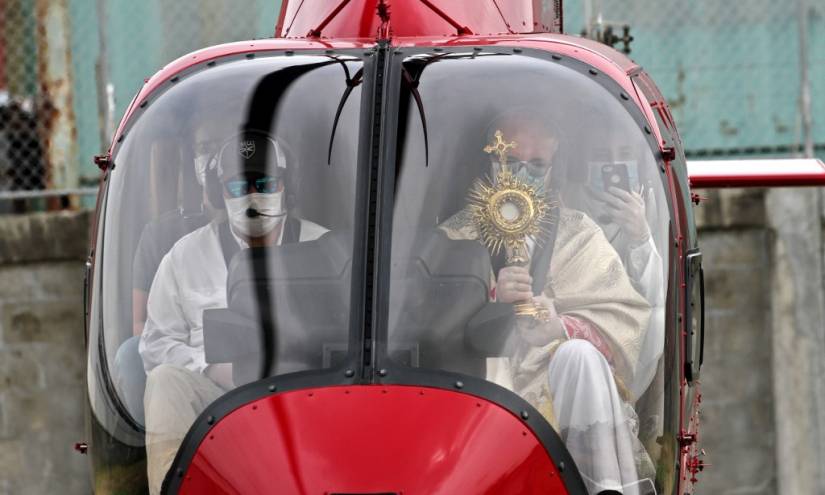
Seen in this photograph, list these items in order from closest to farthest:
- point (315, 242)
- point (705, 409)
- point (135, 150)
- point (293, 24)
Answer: point (315, 242) < point (135, 150) < point (293, 24) < point (705, 409)

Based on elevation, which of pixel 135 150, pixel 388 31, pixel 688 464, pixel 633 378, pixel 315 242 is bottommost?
pixel 688 464

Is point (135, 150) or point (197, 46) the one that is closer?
point (135, 150)

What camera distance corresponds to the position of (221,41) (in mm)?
7742

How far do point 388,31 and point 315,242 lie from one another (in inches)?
26.3

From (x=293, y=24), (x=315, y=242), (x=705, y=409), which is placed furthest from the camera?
(x=705, y=409)

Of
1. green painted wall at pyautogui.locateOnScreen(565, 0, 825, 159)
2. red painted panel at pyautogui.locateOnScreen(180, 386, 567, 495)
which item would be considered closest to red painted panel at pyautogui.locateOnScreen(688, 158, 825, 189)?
red painted panel at pyautogui.locateOnScreen(180, 386, 567, 495)

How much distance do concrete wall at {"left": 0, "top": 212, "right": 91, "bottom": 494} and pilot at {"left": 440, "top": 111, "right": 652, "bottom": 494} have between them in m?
4.33

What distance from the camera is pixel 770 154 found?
26.2ft

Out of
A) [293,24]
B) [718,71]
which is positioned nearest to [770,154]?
[718,71]

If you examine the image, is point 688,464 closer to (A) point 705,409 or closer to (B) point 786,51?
(A) point 705,409

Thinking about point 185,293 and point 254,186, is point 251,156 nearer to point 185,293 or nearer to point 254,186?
point 254,186

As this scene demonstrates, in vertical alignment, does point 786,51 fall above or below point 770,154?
above

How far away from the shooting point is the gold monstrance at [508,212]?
335 centimetres

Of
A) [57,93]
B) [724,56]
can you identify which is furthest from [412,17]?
[724,56]
